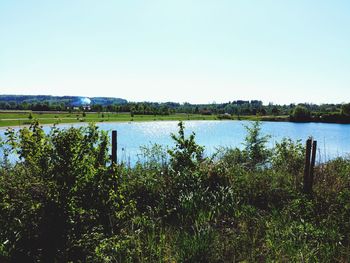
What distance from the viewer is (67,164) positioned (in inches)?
159

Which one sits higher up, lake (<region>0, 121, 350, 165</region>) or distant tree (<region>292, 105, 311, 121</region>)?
distant tree (<region>292, 105, 311, 121</region>)

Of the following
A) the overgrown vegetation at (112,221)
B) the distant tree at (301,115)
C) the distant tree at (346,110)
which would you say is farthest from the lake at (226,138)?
the distant tree at (301,115)

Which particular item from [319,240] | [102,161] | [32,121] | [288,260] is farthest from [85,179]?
[319,240]

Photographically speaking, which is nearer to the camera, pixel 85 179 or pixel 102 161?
pixel 85 179

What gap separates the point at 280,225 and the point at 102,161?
3.02 meters

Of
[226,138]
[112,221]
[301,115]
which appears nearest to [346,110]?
[301,115]

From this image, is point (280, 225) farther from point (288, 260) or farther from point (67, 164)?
point (67, 164)

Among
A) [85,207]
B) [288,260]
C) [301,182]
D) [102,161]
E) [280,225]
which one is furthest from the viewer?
[301,182]

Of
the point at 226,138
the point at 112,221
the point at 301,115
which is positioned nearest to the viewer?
the point at 112,221

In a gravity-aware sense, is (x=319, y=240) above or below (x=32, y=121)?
below

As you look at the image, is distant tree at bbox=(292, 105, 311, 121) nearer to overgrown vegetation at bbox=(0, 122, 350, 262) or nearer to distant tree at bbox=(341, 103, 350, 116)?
distant tree at bbox=(341, 103, 350, 116)

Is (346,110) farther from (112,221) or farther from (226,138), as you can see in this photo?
(112,221)

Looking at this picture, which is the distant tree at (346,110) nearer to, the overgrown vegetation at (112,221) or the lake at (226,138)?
the lake at (226,138)

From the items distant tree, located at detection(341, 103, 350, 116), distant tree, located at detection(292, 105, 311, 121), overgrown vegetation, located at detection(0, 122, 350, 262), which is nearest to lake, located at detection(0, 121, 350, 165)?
overgrown vegetation, located at detection(0, 122, 350, 262)
